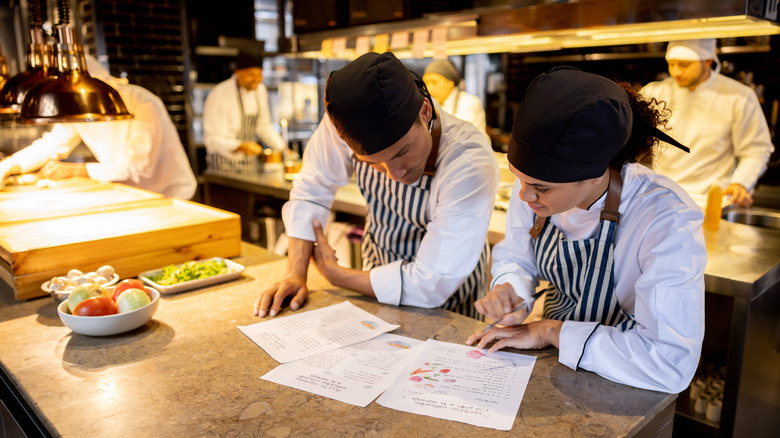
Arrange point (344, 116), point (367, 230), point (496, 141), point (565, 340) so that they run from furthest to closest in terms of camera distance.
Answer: point (496, 141)
point (367, 230)
point (344, 116)
point (565, 340)

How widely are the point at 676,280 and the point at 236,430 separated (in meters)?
0.93

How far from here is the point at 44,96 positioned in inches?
68.3

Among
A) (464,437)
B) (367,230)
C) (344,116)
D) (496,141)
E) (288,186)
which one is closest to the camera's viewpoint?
(464,437)

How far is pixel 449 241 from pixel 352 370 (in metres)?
0.53

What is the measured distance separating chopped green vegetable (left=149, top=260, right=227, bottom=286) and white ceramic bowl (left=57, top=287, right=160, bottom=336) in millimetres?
325

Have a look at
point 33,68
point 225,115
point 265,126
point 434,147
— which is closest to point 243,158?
point 225,115

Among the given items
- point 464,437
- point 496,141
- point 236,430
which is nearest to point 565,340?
point 464,437

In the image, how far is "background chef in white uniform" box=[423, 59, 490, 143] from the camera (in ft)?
15.5

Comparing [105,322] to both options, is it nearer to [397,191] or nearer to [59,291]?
[59,291]

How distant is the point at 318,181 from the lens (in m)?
2.02

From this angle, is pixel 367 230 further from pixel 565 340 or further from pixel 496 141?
pixel 496 141

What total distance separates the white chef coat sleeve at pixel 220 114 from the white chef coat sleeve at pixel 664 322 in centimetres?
461

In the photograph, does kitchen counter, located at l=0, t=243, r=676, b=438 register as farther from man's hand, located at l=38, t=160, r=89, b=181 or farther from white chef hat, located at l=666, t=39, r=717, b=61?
white chef hat, located at l=666, t=39, r=717, b=61

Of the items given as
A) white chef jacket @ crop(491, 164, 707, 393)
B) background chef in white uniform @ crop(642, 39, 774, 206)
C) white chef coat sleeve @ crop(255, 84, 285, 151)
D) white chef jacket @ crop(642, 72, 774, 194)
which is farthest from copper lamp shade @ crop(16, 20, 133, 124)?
white chef coat sleeve @ crop(255, 84, 285, 151)
